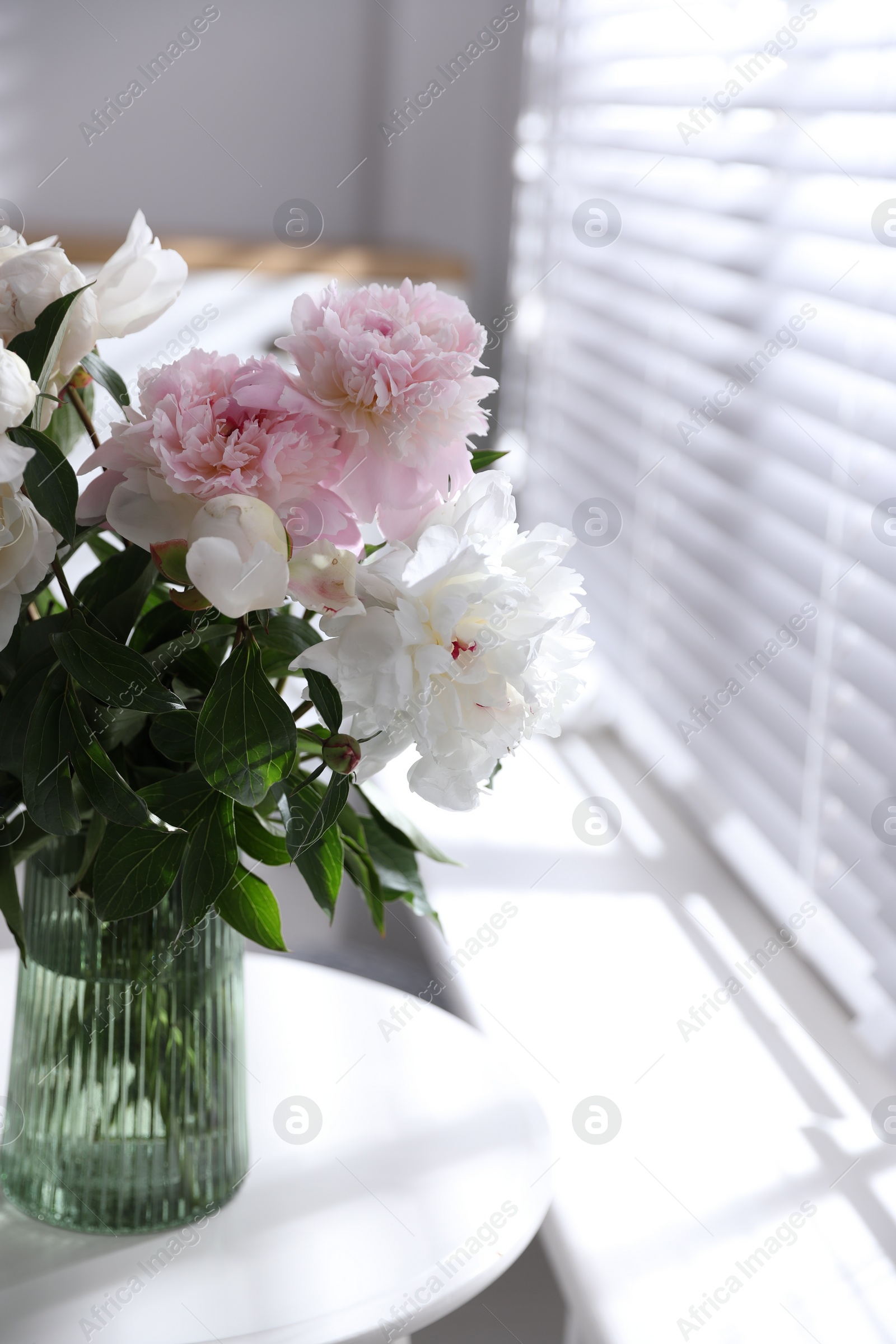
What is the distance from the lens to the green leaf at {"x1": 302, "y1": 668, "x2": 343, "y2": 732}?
0.56 metres

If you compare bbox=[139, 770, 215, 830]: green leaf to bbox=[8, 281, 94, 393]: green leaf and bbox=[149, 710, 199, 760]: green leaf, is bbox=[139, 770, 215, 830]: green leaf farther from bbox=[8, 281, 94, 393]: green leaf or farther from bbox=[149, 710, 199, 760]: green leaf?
bbox=[8, 281, 94, 393]: green leaf

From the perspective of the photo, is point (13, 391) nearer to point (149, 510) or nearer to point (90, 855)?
point (149, 510)

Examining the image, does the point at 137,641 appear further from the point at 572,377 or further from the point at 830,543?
the point at 572,377

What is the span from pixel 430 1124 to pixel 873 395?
67 centimetres

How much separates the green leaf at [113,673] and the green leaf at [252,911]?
128 millimetres

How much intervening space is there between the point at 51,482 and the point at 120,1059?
32 cm

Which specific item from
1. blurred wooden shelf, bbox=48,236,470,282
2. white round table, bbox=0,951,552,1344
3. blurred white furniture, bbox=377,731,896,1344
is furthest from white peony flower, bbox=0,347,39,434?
blurred wooden shelf, bbox=48,236,470,282

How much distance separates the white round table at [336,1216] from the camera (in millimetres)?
663

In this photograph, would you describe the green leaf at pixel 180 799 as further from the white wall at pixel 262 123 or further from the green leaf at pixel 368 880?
the white wall at pixel 262 123

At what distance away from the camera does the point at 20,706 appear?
23.7 inches

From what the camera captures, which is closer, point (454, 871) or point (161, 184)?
point (454, 871)

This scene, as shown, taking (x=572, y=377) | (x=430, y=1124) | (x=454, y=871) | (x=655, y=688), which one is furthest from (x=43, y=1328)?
(x=572, y=377)

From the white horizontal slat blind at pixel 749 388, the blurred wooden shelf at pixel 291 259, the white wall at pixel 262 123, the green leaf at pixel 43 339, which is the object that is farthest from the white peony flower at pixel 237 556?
the white wall at pixel 262 123

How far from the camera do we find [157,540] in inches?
21.3
